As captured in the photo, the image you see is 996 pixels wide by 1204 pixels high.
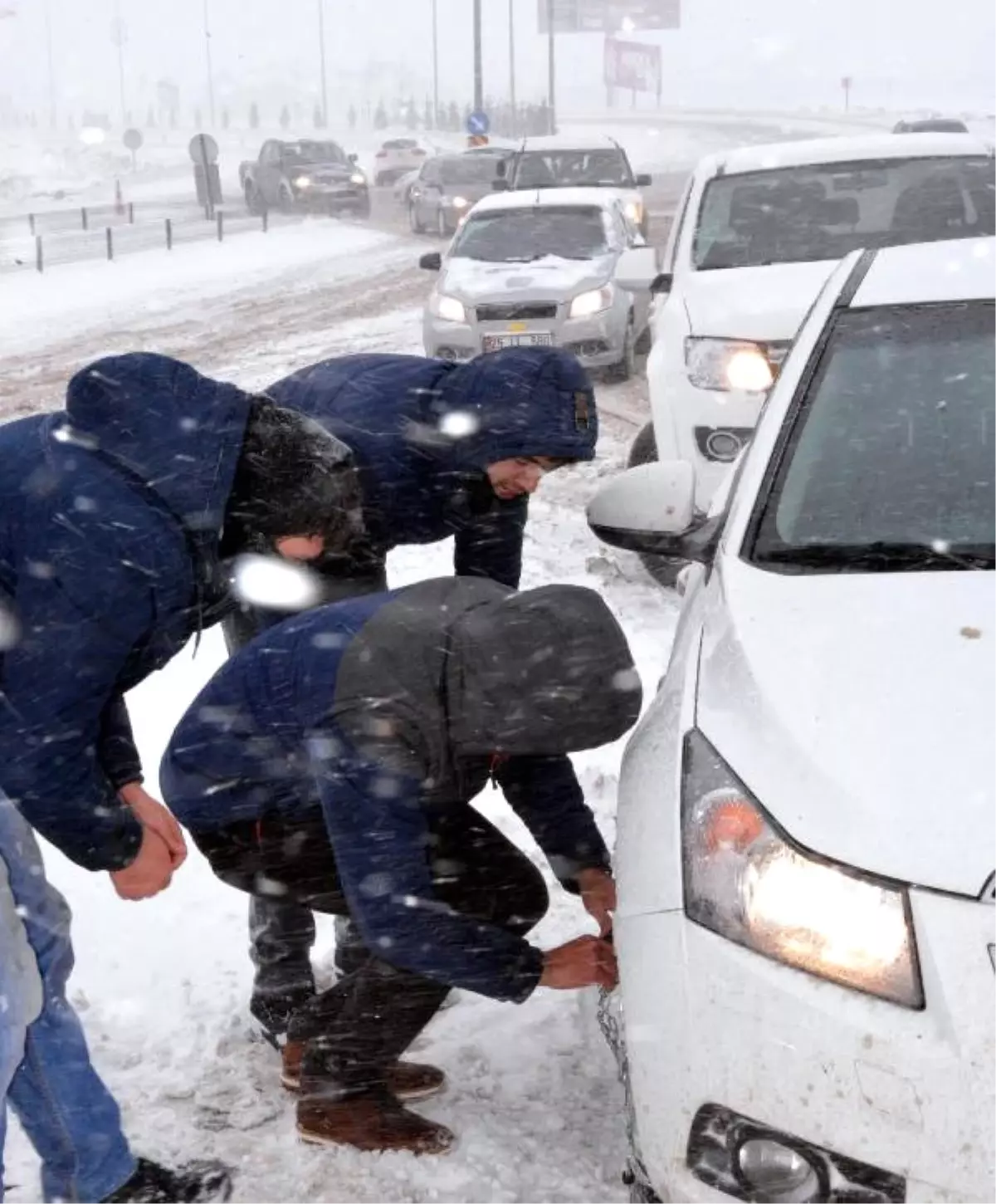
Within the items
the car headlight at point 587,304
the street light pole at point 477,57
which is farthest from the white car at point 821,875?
the street light pole at point 477,57

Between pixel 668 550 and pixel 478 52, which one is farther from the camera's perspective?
pixel 478 52

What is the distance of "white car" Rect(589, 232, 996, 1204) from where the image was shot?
69.4 inches

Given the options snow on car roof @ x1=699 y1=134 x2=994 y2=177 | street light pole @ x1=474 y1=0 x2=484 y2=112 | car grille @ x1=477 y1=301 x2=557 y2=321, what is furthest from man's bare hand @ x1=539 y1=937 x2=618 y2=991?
street light pole @ x1=474 y1=0 x2=484 y2=112

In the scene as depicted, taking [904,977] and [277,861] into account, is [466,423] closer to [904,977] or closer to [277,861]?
[277,861]

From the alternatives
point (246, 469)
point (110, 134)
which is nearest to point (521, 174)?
point (246, 469)

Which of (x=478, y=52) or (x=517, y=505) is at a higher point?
(x=478, y=52)

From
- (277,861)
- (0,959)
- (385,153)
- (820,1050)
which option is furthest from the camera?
(385,153)

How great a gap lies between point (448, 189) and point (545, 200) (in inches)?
563

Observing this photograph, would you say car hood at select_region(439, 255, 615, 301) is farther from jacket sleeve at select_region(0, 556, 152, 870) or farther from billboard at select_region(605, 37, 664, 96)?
billboard at select_region(605, 37, 664, 96)

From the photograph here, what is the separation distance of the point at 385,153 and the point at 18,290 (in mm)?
22016

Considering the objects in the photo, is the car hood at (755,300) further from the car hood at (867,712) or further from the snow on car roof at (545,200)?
the snow on car roof at (545,200)

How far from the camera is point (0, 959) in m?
2.13

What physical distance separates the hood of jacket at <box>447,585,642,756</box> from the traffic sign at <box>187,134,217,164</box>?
81.4 feet

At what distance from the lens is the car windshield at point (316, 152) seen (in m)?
32.9
